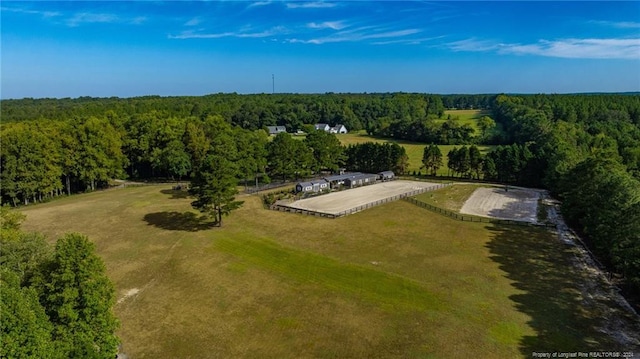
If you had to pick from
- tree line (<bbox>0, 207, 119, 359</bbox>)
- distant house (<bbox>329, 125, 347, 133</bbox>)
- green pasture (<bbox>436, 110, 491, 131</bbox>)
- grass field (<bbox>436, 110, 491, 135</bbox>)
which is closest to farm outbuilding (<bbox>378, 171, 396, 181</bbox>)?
tree line (<bbox>0, 207, 119, 359</bbox>)

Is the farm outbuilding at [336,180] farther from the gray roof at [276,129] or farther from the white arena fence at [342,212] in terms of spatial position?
the gray roof at [276,129]

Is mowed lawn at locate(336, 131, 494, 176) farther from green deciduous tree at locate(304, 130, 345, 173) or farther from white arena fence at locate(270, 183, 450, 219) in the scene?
white arena fence at locate(270, 183, 450, 219)

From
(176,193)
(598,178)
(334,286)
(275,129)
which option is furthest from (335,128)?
(334,286)

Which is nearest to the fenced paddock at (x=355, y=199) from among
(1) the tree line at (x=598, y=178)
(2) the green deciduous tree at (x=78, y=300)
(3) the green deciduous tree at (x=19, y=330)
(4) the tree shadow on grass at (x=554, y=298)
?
(1) the tree line at (x=598, y=178)

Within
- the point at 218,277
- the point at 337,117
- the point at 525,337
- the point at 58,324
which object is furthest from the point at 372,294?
the point at 337,117

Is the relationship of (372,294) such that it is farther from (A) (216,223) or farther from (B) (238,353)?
(A) (216,223)

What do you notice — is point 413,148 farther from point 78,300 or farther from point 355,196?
point 78,300
